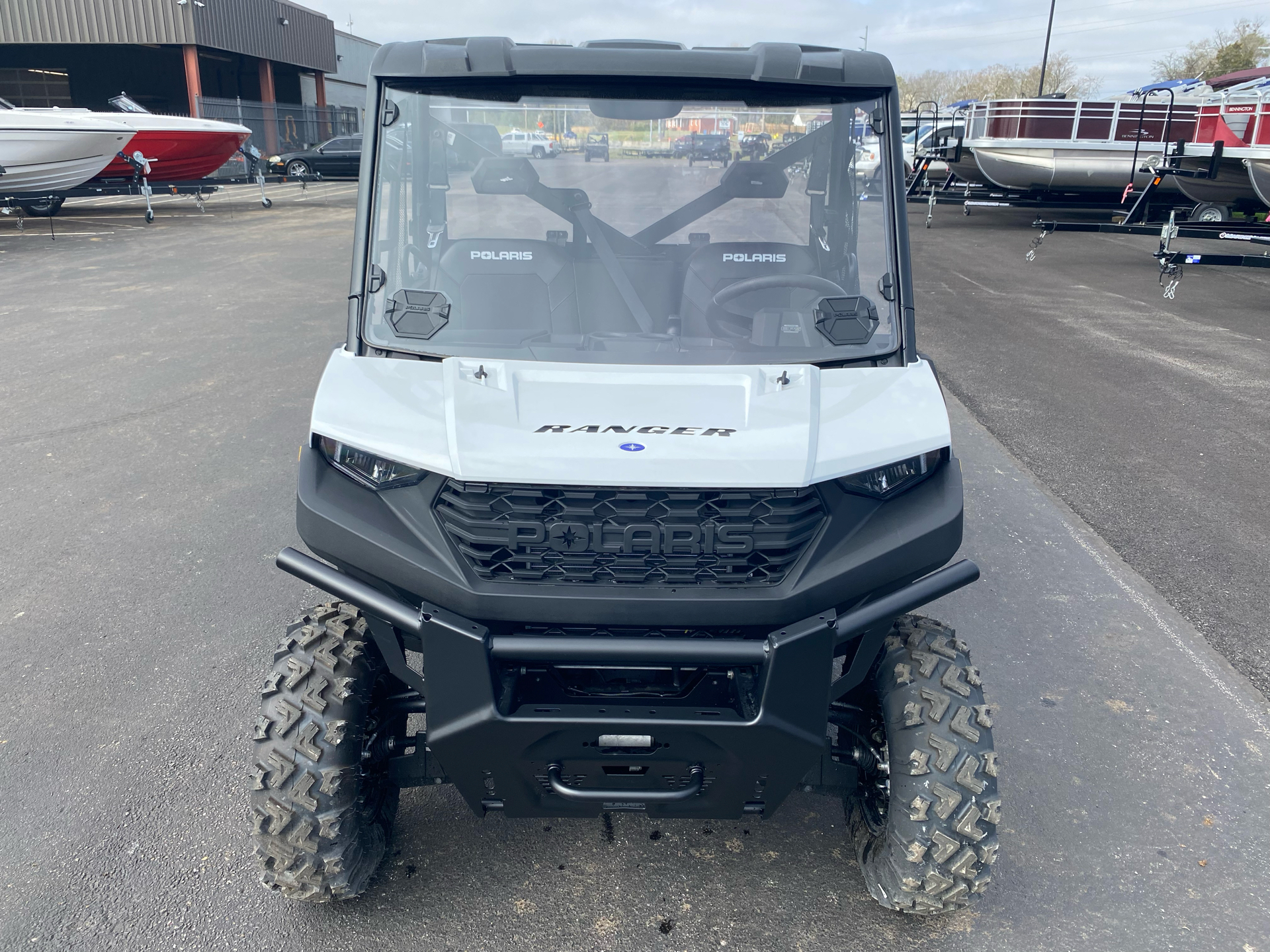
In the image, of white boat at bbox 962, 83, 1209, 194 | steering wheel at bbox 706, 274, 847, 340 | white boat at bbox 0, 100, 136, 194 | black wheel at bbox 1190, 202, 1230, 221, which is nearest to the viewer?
steering wheel at bbox 706, 274, 847, 340

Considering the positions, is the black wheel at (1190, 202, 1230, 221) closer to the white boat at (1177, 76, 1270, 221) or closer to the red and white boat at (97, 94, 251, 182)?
the white boat at (1177, 76, 1270, 221)

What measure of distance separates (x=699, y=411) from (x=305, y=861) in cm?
151

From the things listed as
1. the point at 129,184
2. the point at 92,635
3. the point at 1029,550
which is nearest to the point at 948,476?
the point at 1029,550

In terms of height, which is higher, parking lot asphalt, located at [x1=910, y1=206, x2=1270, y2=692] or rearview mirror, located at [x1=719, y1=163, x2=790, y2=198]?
rearview mirror, located at [x1=719, y1=163, x2=790, y2=198]

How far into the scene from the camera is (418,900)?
2.68 meters

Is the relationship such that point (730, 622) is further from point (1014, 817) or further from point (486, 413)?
point (1014, 817)

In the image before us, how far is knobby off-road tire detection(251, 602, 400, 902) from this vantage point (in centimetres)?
237

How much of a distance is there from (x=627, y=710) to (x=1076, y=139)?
58.8 feet

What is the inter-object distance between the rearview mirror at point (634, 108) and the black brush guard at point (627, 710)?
57.1 inches

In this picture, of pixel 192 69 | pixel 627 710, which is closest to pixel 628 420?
pixel 627 710

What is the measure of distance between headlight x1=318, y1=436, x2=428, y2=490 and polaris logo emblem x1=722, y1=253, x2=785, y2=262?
127 centimetres

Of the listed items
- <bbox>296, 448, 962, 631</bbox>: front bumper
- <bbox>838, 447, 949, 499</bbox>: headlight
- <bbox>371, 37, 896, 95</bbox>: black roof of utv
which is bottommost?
<bbox>296, 448, 962, 631</bbox>: front bumper

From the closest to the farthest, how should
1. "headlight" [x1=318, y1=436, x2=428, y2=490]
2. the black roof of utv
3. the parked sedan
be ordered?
"headlight" [x1=318, y1=436, x2=428, y2=490]
the black roof of utv
the parked sedan

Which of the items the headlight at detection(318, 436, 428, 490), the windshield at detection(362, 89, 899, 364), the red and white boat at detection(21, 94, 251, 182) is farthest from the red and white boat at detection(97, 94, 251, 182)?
the headlight at detection(318, 436, 428, 490)
